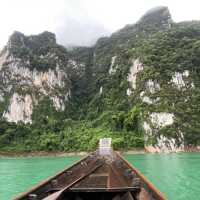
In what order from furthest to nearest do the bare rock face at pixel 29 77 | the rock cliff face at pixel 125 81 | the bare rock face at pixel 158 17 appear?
the bare rock face at pixel 158 17
the bare rock face at pixel 29 77
the rock cliff face at pixel 125 81

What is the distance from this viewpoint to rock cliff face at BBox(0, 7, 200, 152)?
75.9 m

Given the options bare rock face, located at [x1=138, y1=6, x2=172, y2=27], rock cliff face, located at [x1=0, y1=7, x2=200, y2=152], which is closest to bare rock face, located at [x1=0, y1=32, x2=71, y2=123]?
rock cliff face, located at [x1=0, y1=7, x2=200, y2=152]

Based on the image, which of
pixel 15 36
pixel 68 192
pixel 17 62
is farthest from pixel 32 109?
pixel 68 192

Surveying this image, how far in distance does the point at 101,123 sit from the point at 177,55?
28716 millimetres

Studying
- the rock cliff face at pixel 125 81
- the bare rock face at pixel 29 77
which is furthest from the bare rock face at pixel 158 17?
the bare rock face at pixel 29 77

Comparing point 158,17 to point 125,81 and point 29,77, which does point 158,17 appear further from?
point 29,77

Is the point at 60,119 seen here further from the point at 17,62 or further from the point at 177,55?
the point at 177,55

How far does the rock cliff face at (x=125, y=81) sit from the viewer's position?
7588 cm

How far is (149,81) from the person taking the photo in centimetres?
8475

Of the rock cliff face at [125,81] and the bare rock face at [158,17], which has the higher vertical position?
the bare rock face at [158,17]

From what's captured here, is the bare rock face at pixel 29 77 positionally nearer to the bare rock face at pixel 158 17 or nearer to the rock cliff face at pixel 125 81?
the rock cliff face at pixel 125 81

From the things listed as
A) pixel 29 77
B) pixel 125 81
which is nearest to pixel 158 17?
pixel 125 81

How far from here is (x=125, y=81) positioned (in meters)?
98.9

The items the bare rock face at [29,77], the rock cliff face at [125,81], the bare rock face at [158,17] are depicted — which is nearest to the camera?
the rock cliff face at [125,81]
